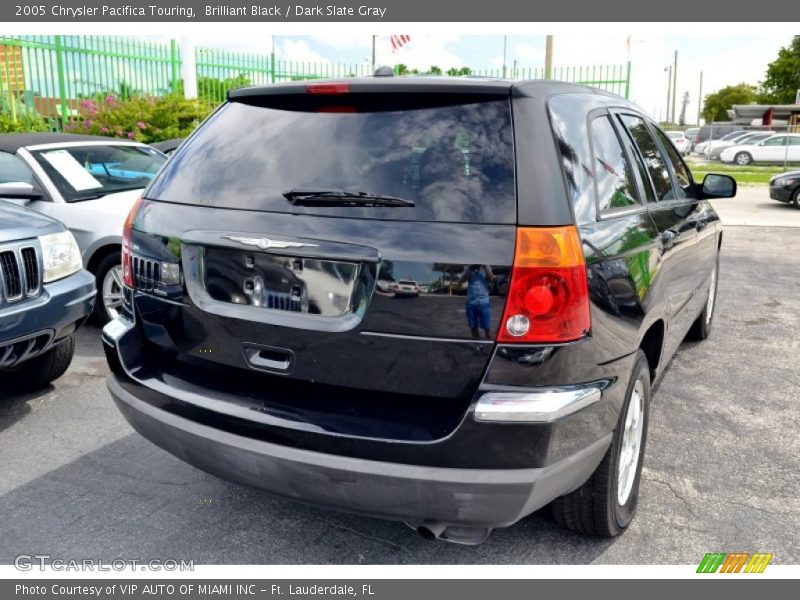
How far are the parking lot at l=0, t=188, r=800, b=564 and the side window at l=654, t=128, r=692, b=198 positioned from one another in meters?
1.26

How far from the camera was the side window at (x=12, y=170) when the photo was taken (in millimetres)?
5945

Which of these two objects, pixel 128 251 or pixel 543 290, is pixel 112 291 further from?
pixel 543 290

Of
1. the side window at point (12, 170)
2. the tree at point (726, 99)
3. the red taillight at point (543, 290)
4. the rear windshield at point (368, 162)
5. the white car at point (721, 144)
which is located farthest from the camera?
the tree at point (726, 99)

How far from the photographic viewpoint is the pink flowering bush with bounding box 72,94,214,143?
1202 cm

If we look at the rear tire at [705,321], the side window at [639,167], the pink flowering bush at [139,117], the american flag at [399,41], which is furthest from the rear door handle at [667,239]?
the american flag at [399,41]

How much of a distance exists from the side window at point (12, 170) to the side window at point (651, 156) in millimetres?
4871

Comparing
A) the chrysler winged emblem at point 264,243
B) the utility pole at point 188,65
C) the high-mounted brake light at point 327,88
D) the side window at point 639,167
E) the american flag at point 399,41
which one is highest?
the american flag at point 399,41

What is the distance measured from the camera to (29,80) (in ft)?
40.1

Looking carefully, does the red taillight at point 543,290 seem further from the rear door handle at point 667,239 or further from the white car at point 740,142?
the white car at point 740,142

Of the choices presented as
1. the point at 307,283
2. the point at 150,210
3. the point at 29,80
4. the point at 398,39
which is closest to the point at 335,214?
the point at 307,283

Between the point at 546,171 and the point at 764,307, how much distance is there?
5.54 m

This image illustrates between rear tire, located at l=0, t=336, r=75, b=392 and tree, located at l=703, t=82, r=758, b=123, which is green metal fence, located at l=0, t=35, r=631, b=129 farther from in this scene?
tree, located at l=703, t=82, r=758, b=123

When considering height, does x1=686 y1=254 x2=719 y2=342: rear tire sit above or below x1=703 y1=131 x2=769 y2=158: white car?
below

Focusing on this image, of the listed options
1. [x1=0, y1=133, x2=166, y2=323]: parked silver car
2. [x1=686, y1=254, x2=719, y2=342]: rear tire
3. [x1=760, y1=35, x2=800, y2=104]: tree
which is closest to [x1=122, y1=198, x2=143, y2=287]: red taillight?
[x1=0, y1=133, x2=166, y2=323]: parked silver car
